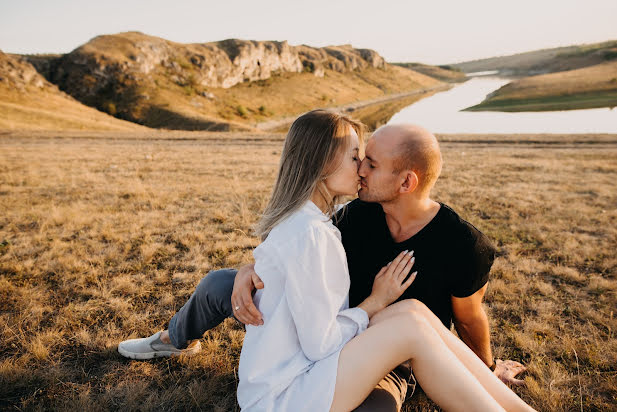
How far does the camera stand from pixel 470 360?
218 cm

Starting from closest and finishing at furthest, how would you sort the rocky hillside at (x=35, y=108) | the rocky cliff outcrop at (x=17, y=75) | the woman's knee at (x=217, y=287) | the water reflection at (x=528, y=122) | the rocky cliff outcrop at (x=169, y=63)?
the woman's knee at (x=217, y=287) → the water reflection at (x=528, y=122) → the rocky hillside at (x=35, y=108) → the rocky cliff outcrop at (x=17, y=75) → the rocky cliff outcrop at (x=169, y=63)

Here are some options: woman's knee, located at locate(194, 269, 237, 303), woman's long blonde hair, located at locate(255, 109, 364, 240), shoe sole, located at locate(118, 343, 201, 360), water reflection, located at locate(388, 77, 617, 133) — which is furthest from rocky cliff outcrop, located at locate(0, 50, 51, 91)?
woman's long blonde hair, located at locate(255, 109, 364, 240)

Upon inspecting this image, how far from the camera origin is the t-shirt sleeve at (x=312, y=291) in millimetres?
1941

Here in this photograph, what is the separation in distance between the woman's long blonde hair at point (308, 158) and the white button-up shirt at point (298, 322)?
0.16 meters

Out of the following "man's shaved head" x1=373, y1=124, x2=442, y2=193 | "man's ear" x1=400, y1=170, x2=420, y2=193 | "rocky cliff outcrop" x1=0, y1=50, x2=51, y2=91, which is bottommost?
"man's ear" x1=400, y1=170, x2=420, y2=193

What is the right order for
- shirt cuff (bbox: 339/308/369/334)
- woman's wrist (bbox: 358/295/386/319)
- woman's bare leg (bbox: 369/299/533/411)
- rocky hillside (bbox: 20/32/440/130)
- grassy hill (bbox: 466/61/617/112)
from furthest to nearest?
rocky hillside (bbox: 20/32/440/130)
grassy hill (bbox: 466/61/617/112)
woman's wrist (bbox: 358/295/386/319)
shirt cuff (bbox: 339/308/369/334)
woman's bare leg (bbox: 369/299/533/411)

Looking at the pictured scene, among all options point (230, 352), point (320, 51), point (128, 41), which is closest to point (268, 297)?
point (230, 352)

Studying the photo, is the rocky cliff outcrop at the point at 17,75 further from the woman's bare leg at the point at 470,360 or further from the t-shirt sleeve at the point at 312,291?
the woman's bare leg at the point at 470,360

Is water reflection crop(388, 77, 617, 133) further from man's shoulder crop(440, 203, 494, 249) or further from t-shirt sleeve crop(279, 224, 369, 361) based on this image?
t-shirt sleeve crop(279, 224, 369, 361)

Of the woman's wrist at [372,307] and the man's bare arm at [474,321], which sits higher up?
the woman's wrist at [372,307]

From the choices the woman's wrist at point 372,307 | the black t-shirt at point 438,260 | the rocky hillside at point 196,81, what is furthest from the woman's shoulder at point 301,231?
the rocky hillside at point 196,81

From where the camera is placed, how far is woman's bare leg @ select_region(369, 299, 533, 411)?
6.83 feet

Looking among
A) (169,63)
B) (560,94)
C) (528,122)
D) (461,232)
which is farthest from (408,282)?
(169,63)

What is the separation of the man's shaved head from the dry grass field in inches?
77.0
